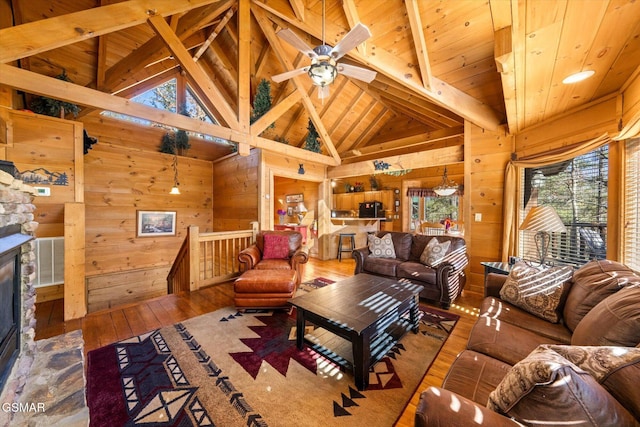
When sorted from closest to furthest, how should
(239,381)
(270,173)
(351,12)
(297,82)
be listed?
(239,381) → (351,12) → (297,82) → (270,173)

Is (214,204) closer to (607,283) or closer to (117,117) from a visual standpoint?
(117,117)

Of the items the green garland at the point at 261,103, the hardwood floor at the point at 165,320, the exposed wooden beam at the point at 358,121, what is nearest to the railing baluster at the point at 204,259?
the hardwood floor at the point at 165,320

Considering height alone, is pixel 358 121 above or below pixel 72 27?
above

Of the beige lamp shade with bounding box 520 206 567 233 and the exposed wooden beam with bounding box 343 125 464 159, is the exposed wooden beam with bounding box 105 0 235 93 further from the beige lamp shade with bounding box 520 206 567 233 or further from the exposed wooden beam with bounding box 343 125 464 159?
the beige lamp shade with bounding box 520 206 567 233

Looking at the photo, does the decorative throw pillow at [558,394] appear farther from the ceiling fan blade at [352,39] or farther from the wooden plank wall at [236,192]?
the wooden plank wall at [236,192]

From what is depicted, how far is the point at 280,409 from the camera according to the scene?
60.6 inches

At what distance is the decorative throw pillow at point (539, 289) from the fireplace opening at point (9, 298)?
3.61 meters

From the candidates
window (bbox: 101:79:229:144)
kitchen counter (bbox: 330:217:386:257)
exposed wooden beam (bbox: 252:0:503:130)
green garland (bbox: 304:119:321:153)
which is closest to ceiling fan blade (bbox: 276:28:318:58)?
exposed wooden beam (bbox: 252:0:503:130)

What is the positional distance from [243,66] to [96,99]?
2.10 metres

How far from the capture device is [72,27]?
7.56 ft

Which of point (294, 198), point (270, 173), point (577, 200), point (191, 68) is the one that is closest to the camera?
point (577, 200)

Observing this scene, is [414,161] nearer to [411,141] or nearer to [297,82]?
[411,141]

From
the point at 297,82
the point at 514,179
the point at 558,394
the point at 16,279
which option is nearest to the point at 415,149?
the point at 514,179

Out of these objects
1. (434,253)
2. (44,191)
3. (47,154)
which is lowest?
(434,253)
